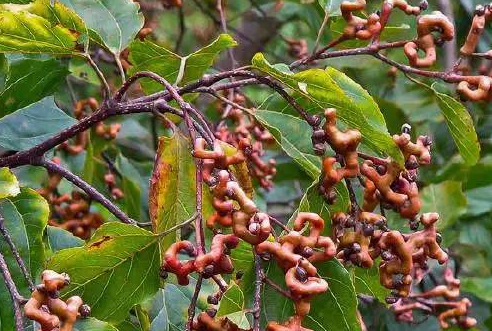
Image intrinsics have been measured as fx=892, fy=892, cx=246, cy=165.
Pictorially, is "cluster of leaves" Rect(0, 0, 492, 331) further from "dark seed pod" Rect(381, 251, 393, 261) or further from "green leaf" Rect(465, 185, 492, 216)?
"green leaf" Rect(465, 185, 492, 216)

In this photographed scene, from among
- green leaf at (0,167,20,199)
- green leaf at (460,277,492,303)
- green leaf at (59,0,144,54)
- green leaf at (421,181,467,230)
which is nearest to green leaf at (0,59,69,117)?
green leaf at (59,0,144,54)

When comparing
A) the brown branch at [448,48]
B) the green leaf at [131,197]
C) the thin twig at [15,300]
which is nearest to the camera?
the thin twig at [15,300]

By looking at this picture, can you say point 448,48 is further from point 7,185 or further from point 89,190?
point 7,185

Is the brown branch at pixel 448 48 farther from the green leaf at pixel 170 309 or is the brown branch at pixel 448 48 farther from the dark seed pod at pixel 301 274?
the dark seed pod at pixel 301 274

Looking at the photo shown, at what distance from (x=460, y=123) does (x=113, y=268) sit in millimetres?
403

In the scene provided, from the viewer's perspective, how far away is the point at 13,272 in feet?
2.71

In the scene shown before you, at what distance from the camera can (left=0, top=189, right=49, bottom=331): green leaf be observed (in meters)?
0.82

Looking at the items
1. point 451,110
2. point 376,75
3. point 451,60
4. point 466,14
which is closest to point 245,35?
point 376,75

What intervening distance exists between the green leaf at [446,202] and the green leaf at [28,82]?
0.78m

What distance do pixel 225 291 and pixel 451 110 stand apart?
361 mm

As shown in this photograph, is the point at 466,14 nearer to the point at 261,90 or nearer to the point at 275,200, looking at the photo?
the point at 261,90

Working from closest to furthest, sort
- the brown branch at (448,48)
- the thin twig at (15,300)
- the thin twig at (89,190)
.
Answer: the thin twig at (15,300) → the thin twig at (89,190) → the brown branch at (448,48)

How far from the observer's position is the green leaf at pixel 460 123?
942mm

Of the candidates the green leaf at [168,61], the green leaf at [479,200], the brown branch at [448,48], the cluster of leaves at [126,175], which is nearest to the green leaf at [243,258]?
the cluster of leaves at [126,175]
